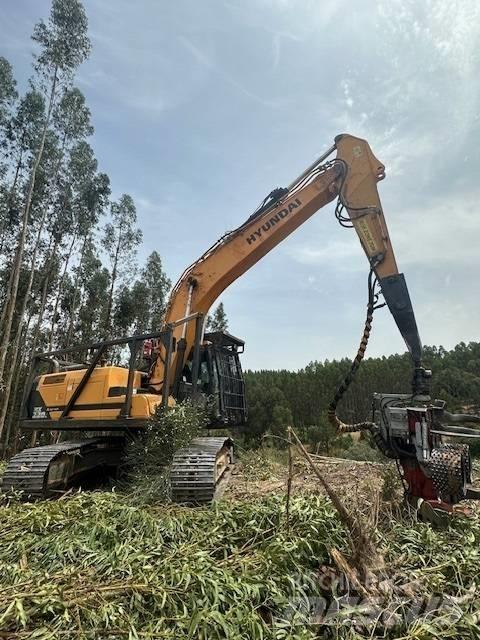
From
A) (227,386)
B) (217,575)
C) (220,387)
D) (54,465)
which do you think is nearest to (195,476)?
(217,575)

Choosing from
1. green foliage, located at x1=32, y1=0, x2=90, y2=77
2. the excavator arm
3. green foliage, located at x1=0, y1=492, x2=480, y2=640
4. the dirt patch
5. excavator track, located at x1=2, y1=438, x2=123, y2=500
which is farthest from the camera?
green foliage, located at x1=32, y1=0, x2=90, y2=77

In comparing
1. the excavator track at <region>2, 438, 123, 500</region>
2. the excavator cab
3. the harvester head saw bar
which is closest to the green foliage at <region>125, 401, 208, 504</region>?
the excavator track at <region>2, 438, 123, 500</region>

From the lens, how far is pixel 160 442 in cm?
514

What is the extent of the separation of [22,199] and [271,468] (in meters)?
16.5

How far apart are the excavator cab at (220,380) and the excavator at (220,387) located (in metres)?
0.02

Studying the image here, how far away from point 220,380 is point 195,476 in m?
2.91

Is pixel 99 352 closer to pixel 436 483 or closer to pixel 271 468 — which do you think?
pixel 271 468

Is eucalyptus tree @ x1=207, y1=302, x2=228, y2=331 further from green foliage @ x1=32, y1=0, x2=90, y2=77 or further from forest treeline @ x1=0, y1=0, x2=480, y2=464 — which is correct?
green foliage @ x1=32, y1=0, x2=90, y2=77

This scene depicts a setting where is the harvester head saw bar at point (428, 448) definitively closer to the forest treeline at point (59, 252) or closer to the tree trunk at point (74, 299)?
the forest treeline at point (59, 252)

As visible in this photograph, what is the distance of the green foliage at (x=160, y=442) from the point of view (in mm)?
5000

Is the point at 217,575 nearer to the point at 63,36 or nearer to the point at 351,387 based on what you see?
the point at 63,36

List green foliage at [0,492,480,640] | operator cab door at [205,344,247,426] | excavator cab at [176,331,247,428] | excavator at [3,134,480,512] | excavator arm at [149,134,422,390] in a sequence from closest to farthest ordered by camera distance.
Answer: green foliage at [0,492,480,640], excavator at [3,134,480,512], excavator arm at [149,134,422,390], excavator cab at [176,331,247,428], operator cab door at [205,344,247,426]

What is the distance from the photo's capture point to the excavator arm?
20.4 feet

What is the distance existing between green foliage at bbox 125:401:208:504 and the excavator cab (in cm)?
93
